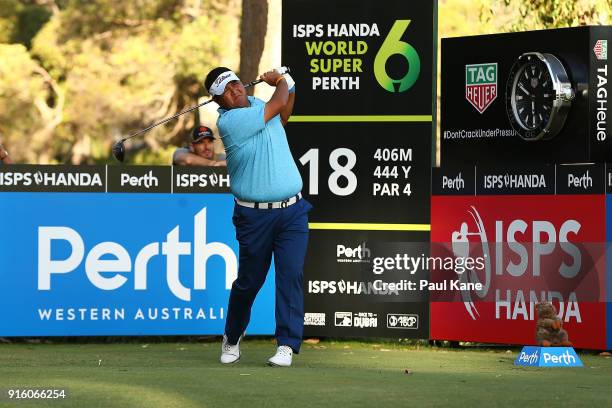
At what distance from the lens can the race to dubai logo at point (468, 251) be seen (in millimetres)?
11414

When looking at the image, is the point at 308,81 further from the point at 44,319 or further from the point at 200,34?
the point at 200,34

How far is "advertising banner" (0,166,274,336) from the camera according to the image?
1189 cm

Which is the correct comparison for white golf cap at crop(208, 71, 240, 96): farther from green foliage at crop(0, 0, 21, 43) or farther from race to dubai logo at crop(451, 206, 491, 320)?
green foliage at crop(0, 0, 21, 43)

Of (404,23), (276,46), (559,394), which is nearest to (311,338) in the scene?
(404,23)

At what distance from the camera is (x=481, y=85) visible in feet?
39.0

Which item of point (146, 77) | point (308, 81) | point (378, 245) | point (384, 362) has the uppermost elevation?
point (146, 77)

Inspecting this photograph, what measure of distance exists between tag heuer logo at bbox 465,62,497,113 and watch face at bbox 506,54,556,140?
0.67 ft

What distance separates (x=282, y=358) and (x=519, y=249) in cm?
260

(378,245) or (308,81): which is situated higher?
(308,81)

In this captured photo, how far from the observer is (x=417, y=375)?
8.88 meters

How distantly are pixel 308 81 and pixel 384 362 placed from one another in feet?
9.07

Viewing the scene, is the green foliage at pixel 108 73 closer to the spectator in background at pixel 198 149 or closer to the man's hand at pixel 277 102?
the spectator in background at pixel 198 149

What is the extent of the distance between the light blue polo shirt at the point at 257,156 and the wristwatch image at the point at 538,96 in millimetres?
2641

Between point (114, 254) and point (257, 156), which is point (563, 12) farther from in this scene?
point (257, 156)
